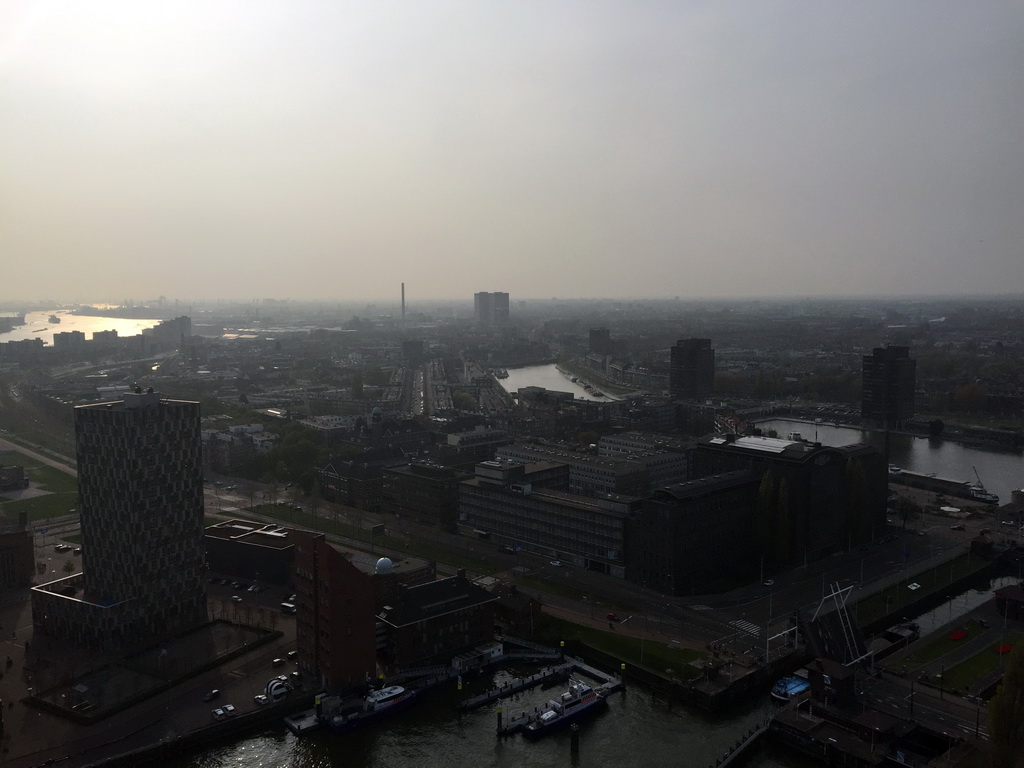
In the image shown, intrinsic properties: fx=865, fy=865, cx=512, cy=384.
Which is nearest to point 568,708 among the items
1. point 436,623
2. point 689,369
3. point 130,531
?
point 436,623

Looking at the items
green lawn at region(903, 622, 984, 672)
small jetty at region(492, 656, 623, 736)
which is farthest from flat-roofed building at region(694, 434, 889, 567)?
small jetty at region(492, 656, 623, 736)

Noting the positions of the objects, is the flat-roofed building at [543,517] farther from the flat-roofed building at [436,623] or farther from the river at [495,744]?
the river at [495,744]

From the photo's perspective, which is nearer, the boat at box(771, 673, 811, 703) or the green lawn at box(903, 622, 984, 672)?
the boat at box(771, 673, 811, 703)

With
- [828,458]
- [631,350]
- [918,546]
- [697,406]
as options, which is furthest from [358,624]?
[631,350]

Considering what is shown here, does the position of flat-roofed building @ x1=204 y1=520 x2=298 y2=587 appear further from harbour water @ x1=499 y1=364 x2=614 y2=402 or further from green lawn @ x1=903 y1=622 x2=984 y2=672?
harbour water @ x1=499 y1=364 x2=614 y2=402

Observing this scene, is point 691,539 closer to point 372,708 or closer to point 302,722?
point 372,708

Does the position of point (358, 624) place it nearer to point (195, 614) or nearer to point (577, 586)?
point (195, 614)

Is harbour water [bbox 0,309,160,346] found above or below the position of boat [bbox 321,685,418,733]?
above
